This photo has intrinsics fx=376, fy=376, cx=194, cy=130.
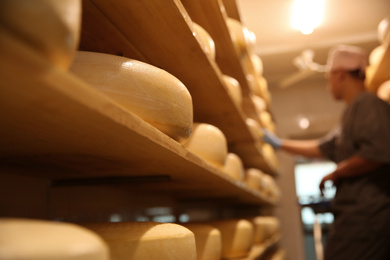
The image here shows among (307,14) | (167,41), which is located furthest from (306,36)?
(167,41)

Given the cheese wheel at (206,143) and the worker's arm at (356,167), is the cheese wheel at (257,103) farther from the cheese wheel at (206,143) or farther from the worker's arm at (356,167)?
the cheese wheel at (206,143)

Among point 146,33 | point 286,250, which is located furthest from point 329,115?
point 146,33

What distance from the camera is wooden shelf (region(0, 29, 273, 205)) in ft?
1.32

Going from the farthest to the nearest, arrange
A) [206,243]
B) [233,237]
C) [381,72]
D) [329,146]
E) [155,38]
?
1. [329,146]
2. [381,72]
3. [233,237]
4. [206,243]
5. [155,38]

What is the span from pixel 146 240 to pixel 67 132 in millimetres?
324

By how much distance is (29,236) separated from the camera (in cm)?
39

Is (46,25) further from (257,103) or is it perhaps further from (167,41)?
(257,103)

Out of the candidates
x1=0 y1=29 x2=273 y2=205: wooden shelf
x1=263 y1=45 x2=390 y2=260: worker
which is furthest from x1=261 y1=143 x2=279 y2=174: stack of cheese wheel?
x1=0 y1=29 x2=273 y2=205: wooden shelf

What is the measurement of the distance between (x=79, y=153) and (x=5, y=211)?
0.34m

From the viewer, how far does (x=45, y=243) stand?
0.38 m

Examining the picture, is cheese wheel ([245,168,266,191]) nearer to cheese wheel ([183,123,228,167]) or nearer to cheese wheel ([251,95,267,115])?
cheese wheel ([251,95,267,115])

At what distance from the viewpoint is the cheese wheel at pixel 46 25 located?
0.40m

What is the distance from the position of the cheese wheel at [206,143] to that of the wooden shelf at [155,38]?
199 millimetres

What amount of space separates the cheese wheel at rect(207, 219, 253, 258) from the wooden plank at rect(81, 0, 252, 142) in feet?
1.90
